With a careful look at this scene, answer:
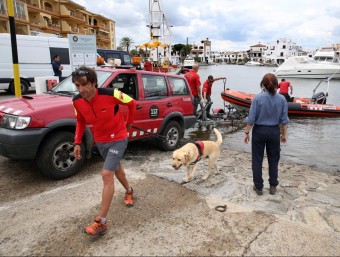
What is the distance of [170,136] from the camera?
6461mm

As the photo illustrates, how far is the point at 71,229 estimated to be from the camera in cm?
305

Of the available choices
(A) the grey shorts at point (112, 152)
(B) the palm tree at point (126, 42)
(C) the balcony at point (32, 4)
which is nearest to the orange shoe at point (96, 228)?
(A) the grey shorts at point (112, 152)

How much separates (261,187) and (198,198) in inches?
38.2

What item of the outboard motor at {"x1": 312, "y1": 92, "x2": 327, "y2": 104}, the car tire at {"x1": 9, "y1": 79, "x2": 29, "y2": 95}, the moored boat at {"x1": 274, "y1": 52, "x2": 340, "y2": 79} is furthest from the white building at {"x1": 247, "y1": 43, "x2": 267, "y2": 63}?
the car tire at {"x1": 9, "y1": 79, "x2": 29, "y2": 95}

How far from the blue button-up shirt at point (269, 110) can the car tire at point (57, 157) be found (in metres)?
2.89

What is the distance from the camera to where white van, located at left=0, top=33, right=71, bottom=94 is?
40.0 ft

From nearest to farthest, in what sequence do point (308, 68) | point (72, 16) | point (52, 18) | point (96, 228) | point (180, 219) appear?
point (96, 228), point (180, 219), point (308, 68), point (52, 18), point (72, 16)

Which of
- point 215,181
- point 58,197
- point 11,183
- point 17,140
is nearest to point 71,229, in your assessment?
point 58,197

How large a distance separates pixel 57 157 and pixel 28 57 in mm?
10440

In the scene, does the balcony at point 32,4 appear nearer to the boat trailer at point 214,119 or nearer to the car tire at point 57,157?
the boat trailer at point 214,119

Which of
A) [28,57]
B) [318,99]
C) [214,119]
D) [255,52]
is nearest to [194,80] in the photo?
[214,119]

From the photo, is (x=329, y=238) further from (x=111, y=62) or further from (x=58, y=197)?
(x=111, y=62)

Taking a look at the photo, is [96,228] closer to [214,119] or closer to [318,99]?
[214,119]

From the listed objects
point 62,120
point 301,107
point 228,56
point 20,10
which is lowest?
point 301,107
